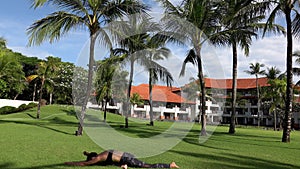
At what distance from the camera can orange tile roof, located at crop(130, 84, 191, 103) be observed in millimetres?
9613

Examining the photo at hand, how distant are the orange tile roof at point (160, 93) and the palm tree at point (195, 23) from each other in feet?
14.9

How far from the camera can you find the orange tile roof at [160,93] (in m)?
9.61

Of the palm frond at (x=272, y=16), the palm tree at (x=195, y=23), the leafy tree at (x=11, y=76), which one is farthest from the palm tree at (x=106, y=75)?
the leafy tree at (x=11, y=76)

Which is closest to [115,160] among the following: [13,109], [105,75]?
[105,75]

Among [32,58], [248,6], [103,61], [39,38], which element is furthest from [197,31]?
[32,58]

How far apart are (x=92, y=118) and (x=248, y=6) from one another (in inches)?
378

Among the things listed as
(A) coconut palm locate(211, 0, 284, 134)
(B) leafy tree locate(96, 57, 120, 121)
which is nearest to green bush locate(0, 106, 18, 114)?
(B) leafy tree locate(96, 57, 120, 121)

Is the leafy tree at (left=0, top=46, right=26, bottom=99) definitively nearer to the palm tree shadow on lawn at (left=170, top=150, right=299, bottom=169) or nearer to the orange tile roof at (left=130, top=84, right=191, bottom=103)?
the orange tile roof at (left=130, top=84, right=191, bottom=103)

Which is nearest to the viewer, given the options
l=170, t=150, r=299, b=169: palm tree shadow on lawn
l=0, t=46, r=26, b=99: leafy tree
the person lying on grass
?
the person lying on grass

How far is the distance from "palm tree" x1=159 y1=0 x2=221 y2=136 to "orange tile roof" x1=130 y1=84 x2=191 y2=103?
179 inches

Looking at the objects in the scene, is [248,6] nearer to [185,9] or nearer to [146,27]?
[185,9]

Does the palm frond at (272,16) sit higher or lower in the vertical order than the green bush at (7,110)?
higher

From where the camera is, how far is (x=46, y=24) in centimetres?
1366

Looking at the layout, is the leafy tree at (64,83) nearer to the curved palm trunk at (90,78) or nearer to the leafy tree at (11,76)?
the leafy tree at (11,76)
